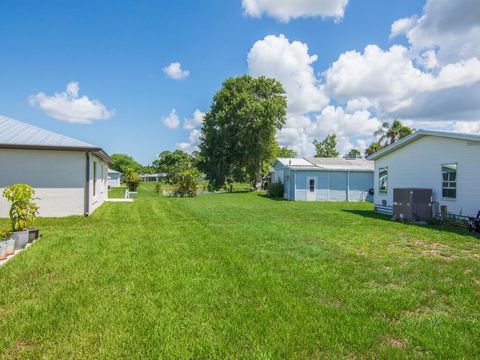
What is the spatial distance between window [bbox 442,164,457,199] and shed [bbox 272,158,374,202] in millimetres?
12571

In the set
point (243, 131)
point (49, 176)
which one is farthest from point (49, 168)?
point (243, 131)

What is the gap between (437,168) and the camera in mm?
13312

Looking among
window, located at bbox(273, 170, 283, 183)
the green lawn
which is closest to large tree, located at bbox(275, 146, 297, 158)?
window, located at bbox(273, 170, 283, 183)

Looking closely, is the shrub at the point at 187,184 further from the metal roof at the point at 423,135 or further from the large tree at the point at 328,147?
the large tree at the point at 328,147

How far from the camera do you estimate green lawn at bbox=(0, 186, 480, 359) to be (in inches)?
128

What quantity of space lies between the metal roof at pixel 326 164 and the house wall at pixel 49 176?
1616 cm

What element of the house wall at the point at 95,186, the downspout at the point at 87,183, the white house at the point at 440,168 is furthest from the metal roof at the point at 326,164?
the downspout at the point at 87,183

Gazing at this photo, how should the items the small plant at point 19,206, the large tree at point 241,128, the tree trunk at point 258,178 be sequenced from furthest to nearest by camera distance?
the tree trunk at point 258,178 → the large tree at point 241,128 → the small plant at point 19,206

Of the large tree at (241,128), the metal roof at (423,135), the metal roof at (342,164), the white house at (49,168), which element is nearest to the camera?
the metal roof at (423,135)

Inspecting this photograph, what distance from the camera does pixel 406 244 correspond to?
8.48m

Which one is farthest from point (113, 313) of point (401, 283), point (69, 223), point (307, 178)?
point (307, 178)

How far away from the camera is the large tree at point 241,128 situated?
3475cm

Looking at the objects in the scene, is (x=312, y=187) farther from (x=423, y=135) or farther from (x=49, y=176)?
(x=49, y=176)

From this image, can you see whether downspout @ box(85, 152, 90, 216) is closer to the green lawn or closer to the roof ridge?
the roof ridge
